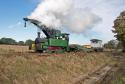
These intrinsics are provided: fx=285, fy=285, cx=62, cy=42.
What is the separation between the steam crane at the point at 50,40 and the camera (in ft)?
133

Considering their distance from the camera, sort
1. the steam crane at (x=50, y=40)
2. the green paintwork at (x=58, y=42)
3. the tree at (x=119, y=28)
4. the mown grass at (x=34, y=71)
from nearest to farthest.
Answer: the mown grass at (x=34, y=71) → the steam crane at (x=50, y=40) → the green paintwork at (x=58, y=42) → the tree at (x=119, y=28)

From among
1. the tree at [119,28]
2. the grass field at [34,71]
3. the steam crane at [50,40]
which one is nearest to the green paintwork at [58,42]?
the steam crane at [50,40]

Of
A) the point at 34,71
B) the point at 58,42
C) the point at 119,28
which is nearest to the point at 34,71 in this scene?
the point at 34,71

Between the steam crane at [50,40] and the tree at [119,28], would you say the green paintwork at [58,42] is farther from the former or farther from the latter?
Result: the tree at [119,28]

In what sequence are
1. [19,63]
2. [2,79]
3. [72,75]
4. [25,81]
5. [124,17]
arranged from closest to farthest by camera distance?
[2,79] < [25,81] < [19,63] < [72,75] < [124,17]

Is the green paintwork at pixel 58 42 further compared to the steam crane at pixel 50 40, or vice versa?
the green paintwork at pixel 58 42

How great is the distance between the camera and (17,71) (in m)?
17.9

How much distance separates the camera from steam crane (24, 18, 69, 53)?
4056 cm

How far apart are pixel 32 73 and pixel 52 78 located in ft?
6.91

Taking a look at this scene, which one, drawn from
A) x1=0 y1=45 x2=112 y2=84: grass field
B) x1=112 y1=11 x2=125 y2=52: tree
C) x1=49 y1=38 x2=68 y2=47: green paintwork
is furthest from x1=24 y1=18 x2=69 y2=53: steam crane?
x1=112 y1=11 x2=125 y2=52: tree

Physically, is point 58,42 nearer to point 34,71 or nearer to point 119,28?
point 34,71

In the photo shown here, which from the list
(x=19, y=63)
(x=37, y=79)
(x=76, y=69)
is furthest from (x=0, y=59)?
(x=76, y=69)

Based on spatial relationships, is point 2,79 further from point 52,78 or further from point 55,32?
point 55,32

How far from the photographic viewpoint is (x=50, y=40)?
4141 cm
